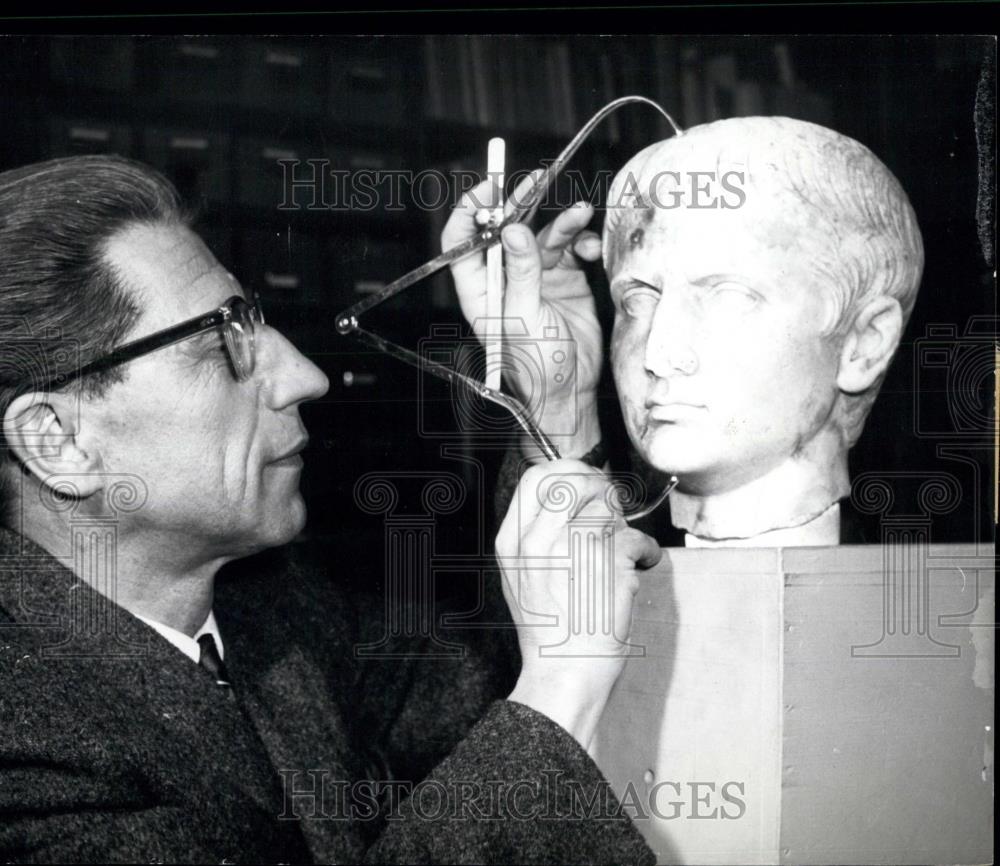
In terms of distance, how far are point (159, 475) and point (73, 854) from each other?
0.44 meters

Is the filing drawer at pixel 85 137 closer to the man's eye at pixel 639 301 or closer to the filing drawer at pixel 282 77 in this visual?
the filing drawer at pixel 282 77

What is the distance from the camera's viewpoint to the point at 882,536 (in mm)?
1457

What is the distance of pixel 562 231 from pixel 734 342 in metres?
0.27

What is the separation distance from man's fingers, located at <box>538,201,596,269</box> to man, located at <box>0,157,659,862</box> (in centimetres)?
28

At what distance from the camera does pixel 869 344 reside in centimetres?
144

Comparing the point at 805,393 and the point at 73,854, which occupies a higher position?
the point at 805,393

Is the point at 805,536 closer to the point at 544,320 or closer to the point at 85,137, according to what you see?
the point at 544,320

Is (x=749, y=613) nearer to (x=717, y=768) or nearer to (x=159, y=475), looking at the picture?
(x=717, y=768)

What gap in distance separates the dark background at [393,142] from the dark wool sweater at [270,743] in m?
0.18

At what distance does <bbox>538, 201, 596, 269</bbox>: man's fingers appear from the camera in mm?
1516

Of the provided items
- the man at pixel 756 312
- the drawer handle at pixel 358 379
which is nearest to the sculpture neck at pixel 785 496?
the man at pixel 756 312

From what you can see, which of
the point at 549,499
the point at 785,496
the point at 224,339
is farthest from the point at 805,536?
the point at 224,339

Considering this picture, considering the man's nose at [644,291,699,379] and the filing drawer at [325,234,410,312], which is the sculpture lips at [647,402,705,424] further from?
the filing drawer at [325,234,410,312]

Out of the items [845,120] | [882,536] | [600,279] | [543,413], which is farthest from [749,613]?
[845,120]
